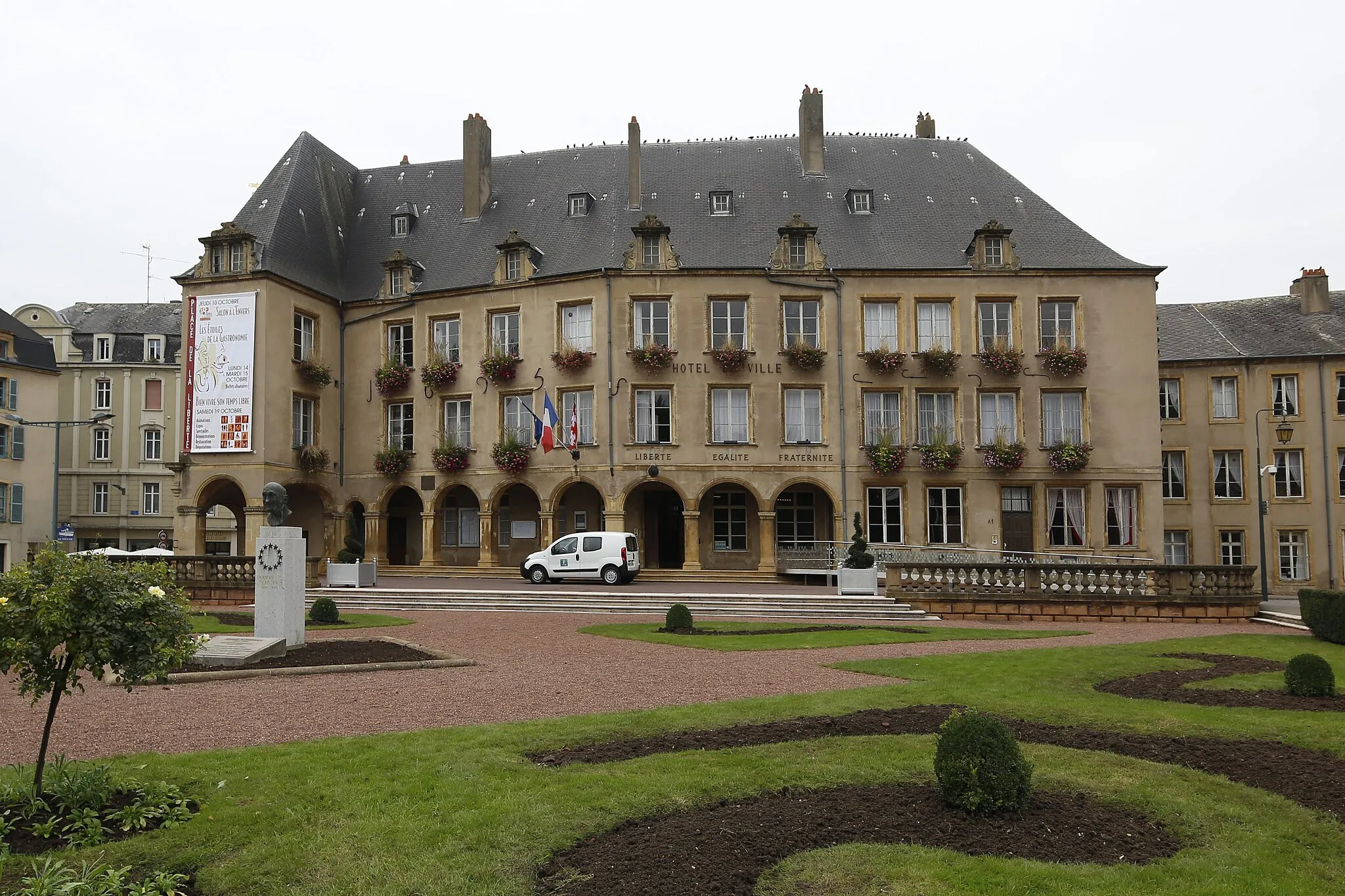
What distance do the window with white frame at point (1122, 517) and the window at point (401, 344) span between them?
2453 centimetres

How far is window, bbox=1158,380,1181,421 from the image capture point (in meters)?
40.5

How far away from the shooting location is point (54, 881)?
518 cm

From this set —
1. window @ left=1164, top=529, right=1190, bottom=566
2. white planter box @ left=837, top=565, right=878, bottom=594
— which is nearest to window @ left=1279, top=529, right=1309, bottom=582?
window @ left=1164, top=529, right=1190, bottom=566

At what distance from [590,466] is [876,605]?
12848 millimetres

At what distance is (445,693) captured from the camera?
1175 centimetres

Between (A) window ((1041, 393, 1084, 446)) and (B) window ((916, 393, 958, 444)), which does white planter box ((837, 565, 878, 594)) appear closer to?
(B) window ((916, 393, 958, 444))

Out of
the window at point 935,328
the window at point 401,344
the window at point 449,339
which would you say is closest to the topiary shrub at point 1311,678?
the window at point 935,328

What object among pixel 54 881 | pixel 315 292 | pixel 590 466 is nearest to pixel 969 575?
Answer: pixel 590 466

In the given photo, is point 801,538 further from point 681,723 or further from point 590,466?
point 681,723

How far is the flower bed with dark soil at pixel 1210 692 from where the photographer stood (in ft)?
36.2

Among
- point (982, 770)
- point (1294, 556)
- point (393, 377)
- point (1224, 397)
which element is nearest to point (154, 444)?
point (393, 377)

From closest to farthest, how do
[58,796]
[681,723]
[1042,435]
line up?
A: [58,796] < [681,723] < [1042,435]

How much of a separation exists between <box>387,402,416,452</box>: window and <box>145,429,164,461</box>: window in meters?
23.7

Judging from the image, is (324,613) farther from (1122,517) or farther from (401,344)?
(1122,517)
